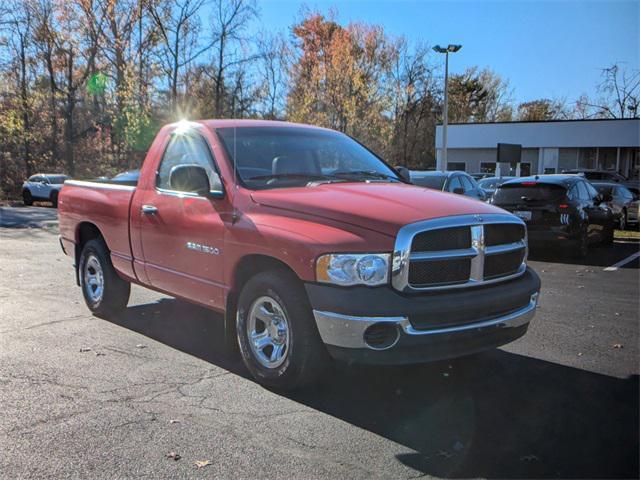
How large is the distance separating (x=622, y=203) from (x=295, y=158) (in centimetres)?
1481

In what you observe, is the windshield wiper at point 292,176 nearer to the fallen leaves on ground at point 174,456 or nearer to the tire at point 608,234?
the fallen leaves on ground at point 174,456

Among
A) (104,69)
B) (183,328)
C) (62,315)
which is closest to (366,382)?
(183,328)

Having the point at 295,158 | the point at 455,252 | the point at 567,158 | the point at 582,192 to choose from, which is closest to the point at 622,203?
the point at 582,192

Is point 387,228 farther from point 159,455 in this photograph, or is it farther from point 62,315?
point 62,315

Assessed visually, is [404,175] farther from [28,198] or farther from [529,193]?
[28,198]

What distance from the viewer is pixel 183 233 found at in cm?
490

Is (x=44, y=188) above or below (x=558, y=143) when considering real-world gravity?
below

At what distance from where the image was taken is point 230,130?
5.05 meters

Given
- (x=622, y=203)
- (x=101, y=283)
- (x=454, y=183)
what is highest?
(x=454, y=183)

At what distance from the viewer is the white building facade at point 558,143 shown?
1534 inches

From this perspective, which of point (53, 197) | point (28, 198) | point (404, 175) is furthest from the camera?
point (28, 198)

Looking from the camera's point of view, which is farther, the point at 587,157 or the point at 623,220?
the point at 587,157

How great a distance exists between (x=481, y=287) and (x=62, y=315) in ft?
15.4

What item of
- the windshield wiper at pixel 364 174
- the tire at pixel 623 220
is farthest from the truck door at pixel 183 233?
the tire at pixel 623 220
